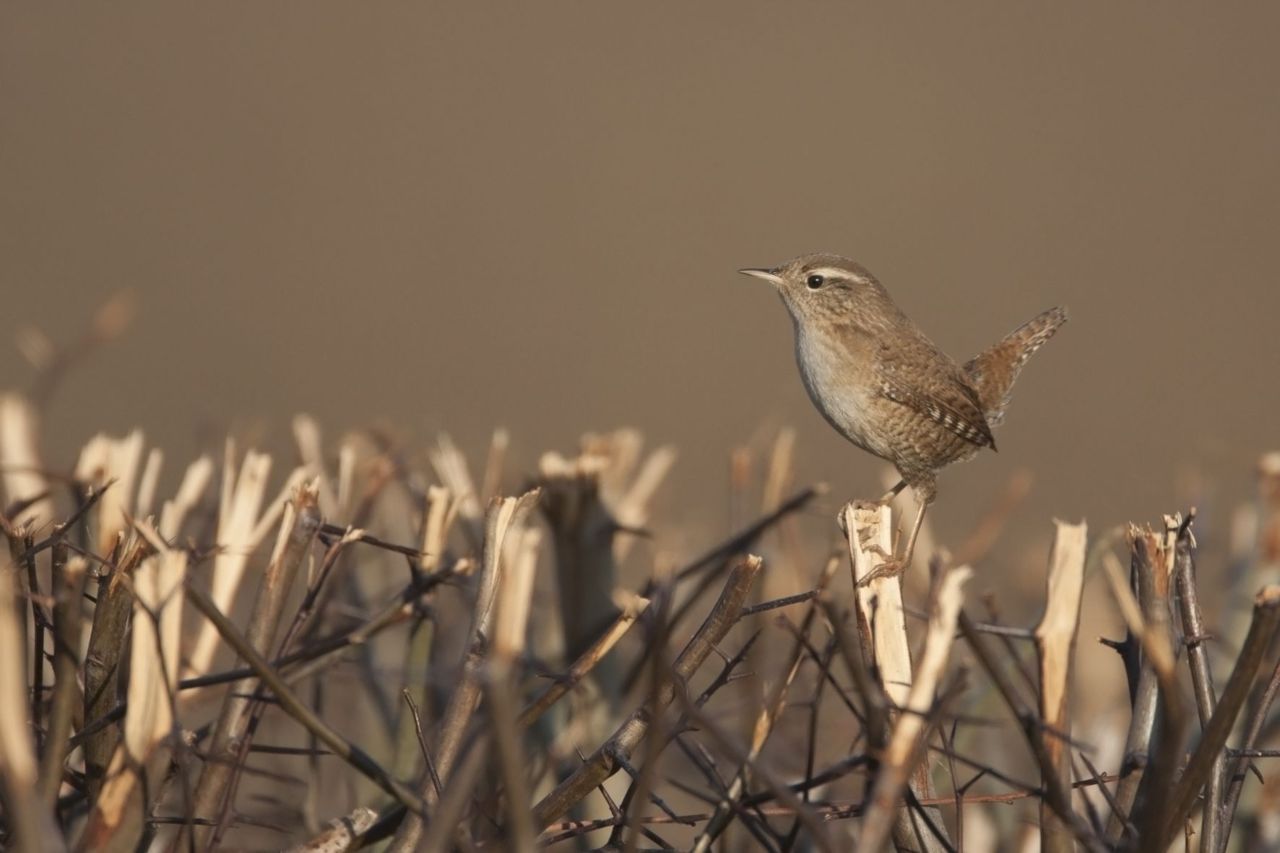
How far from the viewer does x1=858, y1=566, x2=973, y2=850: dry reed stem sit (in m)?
1.43

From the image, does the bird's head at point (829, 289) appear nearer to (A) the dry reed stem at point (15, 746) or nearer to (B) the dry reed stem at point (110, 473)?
(B) the dry reed stem at point (110, 473)

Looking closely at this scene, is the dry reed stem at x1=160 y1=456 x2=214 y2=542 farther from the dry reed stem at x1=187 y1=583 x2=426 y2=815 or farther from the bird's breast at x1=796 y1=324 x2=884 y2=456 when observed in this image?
the bird's breast at x1=796 y1=324 x2=884 y2=456

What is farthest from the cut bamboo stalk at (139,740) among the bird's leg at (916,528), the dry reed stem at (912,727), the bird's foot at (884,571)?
the bird's leg at (916,528)

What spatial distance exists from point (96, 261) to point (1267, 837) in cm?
876

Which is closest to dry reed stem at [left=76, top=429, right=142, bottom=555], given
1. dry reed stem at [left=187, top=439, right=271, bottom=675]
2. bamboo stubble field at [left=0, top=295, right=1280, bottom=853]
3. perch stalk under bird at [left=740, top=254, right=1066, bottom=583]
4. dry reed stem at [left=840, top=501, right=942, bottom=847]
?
bamboo stubble field at [left=0, top=295, right=1280, bottom=853]

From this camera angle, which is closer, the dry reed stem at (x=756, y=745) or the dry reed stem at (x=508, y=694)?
the dry reed stem at (x=508, y=694)

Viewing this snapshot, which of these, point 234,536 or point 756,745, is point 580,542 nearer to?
point 234,536

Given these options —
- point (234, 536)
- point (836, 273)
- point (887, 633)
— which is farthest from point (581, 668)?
point (836, 273)

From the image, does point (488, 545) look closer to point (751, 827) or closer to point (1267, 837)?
point (751, 827)

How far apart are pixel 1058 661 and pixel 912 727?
0.26 meters

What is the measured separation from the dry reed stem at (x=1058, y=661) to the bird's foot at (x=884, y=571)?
1.08 feet

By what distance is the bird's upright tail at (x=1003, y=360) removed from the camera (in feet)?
14.2

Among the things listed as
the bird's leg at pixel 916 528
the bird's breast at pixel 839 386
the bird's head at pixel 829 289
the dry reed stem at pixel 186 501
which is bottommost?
the bird's leg at pixel 916 528

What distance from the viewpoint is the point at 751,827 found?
1.76m
